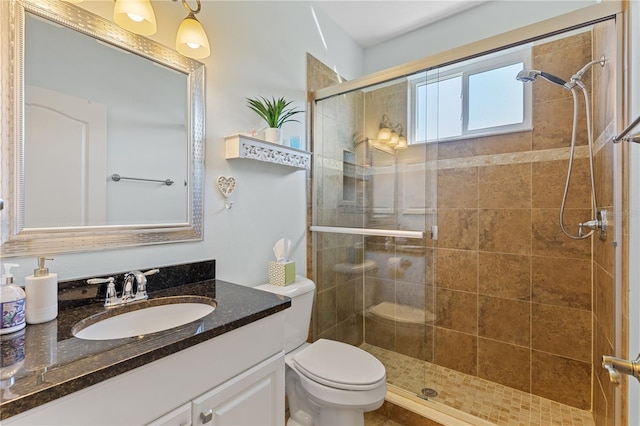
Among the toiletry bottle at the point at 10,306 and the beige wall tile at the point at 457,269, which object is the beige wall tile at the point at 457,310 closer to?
the beige wall tile at the point at 457,269

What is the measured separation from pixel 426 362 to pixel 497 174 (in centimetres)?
138

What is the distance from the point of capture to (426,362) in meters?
2.00

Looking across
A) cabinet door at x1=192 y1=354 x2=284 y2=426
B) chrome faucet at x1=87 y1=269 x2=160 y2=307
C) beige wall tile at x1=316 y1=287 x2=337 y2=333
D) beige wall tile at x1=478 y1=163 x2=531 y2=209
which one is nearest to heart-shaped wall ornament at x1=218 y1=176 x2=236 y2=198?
chrome faucet at x1=87 y1=269 x2=160 y2=307

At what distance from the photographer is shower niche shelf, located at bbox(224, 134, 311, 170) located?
1.48 metres

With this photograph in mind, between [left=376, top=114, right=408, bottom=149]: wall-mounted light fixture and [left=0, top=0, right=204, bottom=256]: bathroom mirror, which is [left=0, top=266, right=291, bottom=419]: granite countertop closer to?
[left=0, top=0, right=204, bottom=256]: bathroom mirror

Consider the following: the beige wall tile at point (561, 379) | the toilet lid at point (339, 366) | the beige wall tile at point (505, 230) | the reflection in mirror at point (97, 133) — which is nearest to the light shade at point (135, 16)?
the reflection in mirror at point (97, 133)

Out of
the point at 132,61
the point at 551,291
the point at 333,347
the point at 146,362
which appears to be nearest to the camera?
the point at 146,362

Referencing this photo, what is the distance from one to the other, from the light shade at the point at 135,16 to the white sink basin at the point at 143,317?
1.04 m

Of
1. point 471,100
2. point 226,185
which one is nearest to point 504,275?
point 471,100

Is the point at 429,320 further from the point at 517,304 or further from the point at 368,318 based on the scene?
the point at 517,304

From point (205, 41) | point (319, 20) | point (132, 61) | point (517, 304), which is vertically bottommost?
point (517, 304)

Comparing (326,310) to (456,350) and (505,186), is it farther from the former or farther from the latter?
(505,186)

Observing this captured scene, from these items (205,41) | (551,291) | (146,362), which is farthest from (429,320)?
(205,41)

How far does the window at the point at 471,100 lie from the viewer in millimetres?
1884
